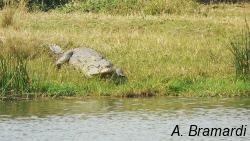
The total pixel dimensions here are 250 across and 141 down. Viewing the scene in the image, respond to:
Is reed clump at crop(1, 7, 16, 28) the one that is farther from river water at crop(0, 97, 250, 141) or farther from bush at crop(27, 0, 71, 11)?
river water at crop(0, 97, 250, 141)

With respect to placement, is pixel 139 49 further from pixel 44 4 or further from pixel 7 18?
pixel 44 4

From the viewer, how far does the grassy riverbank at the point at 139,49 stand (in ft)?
59.6

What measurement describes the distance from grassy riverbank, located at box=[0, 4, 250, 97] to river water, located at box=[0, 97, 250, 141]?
0.78 metres

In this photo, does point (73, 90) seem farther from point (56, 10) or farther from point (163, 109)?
point (56, 10)

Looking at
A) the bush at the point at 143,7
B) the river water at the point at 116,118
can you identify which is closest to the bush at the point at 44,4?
the bush at the point at 143,7

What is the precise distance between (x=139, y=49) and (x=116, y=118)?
7007 mm

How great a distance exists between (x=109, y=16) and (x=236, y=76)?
9.63 m

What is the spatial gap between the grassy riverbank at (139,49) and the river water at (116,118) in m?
0.78

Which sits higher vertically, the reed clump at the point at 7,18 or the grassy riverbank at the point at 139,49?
the reed clump at the point at 7,18

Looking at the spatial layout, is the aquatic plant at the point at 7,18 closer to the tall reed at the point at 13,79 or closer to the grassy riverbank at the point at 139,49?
the grassy riverbank at the point at 139,49

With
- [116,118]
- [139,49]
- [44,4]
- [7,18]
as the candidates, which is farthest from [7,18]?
[116,118]

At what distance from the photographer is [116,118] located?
585 inches

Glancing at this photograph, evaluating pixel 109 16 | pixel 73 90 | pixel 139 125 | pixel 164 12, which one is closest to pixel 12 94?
pixel 73 90

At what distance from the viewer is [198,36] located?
23469 mm
